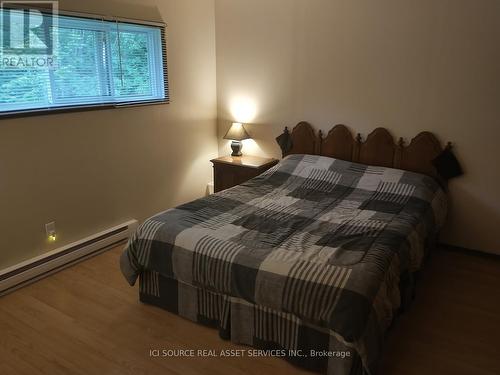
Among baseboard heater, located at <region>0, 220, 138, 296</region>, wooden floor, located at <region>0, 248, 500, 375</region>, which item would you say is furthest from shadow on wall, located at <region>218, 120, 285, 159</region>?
wooden floor, located at <region>0, 248, 500, 375</region>

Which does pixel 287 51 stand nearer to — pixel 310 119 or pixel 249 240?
pixel 310 119

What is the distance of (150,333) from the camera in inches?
87.3

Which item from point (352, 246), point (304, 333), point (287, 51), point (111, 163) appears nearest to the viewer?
point (304, 333)

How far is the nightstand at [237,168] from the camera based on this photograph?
12.1 feet

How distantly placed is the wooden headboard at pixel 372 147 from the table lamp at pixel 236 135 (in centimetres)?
47

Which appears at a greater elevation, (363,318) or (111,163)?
(111,163)

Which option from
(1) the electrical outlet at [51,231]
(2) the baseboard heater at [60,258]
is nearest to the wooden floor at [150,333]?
(2) the baseboard heater at [60,258]

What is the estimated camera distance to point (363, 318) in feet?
5.51

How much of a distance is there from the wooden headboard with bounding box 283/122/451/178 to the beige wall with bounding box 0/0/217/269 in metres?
1.03

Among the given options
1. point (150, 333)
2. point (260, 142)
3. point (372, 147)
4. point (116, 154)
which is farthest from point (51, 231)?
point (372, 147)

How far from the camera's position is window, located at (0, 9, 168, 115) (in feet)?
8.23

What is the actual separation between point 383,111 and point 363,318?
2.09m

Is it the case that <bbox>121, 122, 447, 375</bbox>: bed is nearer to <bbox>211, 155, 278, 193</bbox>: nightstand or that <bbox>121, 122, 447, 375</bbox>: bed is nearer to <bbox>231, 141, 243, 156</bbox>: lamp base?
<bbox>211, 155, 278, 193</bbox>: nightstand

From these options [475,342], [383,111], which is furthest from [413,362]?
[383,111]
